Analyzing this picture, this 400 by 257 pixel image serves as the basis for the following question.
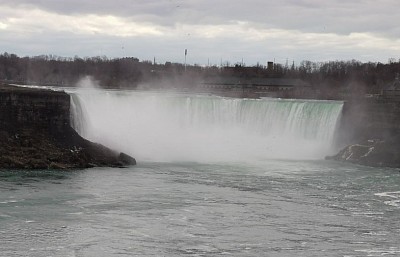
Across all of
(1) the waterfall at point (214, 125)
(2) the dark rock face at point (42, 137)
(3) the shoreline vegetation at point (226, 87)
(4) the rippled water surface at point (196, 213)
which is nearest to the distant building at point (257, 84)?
(3) the shoreline vegetation at point (226, 87)

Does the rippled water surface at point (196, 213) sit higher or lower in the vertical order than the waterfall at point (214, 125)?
lower

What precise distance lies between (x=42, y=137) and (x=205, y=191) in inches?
467

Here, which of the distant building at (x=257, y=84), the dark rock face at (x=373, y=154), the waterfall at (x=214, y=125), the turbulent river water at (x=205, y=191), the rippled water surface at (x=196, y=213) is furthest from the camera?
the distant building at (x=257, y=84)

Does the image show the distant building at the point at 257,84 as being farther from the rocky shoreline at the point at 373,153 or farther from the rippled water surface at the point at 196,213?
the rippled water surface at the point at 196,213

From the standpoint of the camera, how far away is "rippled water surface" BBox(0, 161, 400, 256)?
1784cm

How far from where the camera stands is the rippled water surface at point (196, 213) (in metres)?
17.8

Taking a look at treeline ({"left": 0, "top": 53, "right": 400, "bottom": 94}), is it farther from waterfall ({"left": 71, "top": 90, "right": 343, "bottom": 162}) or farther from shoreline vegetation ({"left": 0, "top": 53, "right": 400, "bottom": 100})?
waterfall ({"left": 71, "top": 90, "right": 343, "bottom": 162})

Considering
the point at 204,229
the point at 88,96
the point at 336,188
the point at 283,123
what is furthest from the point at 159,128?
the point at 204,229

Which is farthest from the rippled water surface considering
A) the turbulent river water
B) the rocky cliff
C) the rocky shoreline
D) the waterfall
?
the waterfall

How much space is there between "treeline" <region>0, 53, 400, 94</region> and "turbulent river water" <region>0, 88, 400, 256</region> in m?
40.6

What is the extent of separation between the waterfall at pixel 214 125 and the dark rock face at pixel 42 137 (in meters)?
5.09

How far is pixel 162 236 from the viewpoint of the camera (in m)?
19.0

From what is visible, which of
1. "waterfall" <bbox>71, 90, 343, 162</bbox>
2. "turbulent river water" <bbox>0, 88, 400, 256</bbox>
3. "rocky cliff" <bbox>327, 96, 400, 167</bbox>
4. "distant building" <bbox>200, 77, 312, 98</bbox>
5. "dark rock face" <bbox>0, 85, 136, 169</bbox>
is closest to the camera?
"turbulent river water" <bbox>0, 88, 400, 256</bbox>

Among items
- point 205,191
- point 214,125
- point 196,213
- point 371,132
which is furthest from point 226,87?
point 196,213
